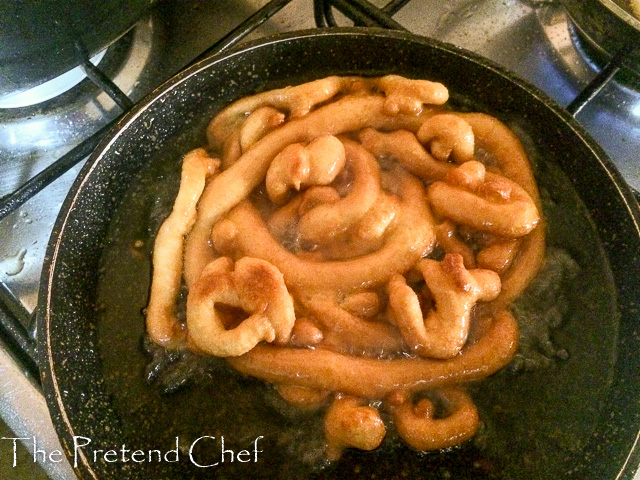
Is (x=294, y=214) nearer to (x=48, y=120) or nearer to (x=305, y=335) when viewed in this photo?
(x=305, y=335)

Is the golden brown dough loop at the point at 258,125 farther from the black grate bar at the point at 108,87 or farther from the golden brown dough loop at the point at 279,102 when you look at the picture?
the black grate bar at the point at 108,87

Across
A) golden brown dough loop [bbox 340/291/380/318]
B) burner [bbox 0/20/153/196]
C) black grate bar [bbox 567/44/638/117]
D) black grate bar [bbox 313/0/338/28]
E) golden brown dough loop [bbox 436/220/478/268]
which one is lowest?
burner [bbox 0/20/153/196]

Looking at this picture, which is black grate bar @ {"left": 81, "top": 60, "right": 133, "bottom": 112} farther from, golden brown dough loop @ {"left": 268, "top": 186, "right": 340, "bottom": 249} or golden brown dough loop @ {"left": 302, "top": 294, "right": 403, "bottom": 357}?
golden brown dough loop @ {"left": 302, "top": 294, "right": 403, "bottom": 357}

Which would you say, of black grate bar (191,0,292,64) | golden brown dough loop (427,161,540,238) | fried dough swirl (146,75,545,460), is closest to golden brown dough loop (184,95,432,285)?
fried dough swirl (146,75,545,460)

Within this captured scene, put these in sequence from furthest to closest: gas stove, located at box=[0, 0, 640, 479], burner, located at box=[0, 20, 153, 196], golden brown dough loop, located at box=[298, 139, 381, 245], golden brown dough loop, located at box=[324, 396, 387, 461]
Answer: burner, located at box=[0, 20, 153, 196] < gas stove, located at box=[0, 0, 640, 479] < golden brown dough loop, located at box=[298, 139, 381, 245] < golden brown dough loop, located at box=[324, 396, 387, 461]

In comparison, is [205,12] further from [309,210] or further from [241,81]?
[309,210]

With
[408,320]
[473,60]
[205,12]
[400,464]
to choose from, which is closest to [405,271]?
[408,320]

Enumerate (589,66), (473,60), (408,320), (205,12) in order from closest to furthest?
1. (408,320)
2. (473,60)
3. (589,66)
4. (205,12)

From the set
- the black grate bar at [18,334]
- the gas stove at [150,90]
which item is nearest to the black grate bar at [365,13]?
the gas stove at [150,90]
